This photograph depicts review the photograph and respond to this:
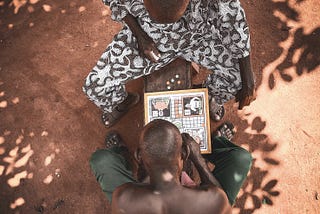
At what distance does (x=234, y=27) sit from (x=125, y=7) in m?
0.89

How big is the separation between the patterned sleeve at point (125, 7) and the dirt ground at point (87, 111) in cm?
127

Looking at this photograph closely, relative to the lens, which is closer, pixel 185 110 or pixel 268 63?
pixel 185 110

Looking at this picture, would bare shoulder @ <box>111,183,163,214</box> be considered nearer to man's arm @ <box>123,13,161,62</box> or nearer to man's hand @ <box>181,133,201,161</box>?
man's hand @ <box>181,133,201,161</box>

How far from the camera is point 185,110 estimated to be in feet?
10.1

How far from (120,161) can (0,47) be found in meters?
2.30

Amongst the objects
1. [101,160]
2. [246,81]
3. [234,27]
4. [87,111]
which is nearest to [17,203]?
[87,111]

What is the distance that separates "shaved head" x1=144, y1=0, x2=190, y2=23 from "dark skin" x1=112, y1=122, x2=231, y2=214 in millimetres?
782

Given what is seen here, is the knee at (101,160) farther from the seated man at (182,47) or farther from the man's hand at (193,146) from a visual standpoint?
the man's hand at (193,146)

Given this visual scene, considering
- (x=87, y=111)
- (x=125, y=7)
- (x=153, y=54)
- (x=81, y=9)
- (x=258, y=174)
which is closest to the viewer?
(x=125, y=7)

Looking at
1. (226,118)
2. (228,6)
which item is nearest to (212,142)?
(226,118)

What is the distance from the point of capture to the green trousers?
2896 millimetres

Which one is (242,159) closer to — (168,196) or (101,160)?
(168,196)

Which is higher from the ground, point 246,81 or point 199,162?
point 246,81

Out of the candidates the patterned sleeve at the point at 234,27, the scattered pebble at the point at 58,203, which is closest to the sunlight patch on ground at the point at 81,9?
the patterned sleeve at the point at 234,27
